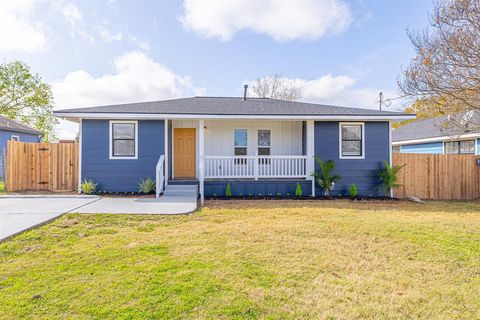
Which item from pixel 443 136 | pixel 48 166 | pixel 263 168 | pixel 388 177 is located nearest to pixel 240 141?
pixel 263 168

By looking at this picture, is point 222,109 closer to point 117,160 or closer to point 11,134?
point 117,160

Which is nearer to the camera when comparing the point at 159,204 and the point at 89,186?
the point at 159,204

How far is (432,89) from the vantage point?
9680 mm

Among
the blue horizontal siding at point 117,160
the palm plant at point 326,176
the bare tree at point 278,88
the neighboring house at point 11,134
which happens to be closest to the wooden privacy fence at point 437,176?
the palm plant at point 326,176

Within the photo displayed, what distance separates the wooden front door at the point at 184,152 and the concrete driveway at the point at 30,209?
3.27 metres

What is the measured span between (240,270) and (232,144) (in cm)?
811

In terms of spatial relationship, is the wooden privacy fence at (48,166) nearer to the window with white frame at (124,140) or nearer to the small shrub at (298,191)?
the window with white frame at (124,140)

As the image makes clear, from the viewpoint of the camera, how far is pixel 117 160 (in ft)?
31.8

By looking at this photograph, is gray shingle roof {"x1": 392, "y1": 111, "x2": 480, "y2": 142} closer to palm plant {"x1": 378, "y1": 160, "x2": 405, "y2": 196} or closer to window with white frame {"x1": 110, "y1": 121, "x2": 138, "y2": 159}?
palm plant {"x1": 378, "y1": 160, "x2": 405, "y2": 196}

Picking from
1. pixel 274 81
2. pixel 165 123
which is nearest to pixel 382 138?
pixel 165 123

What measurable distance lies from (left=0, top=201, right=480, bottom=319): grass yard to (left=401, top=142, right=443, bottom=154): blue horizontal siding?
507 inches

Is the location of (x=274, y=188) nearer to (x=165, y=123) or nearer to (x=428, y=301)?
(x=165, y=123)

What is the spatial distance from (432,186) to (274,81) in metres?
22.7

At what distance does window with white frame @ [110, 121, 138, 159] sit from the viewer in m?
9.70
